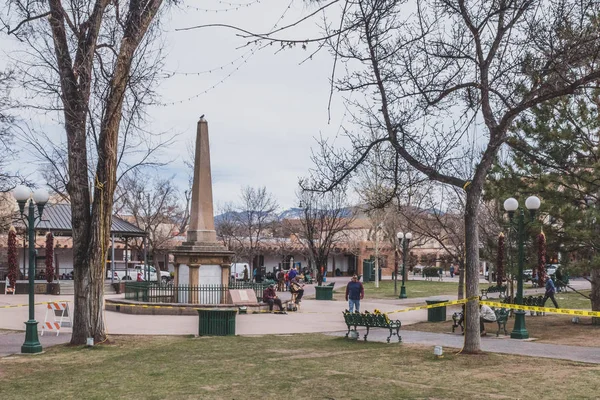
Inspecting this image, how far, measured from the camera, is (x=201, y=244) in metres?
26.1

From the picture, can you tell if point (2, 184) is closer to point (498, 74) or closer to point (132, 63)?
point (132, 63)

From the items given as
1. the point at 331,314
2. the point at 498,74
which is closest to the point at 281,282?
the point at 331,314

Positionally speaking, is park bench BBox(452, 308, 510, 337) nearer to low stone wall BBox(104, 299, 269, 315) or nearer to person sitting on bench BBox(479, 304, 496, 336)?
person sitting on bench BBox(479, 304, 496, 336)

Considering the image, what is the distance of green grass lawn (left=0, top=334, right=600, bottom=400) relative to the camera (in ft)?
33.9

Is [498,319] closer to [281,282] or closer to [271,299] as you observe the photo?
[271,299]

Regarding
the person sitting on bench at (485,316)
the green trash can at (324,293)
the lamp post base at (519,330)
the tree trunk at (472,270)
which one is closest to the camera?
the tree trunk at (472,270)

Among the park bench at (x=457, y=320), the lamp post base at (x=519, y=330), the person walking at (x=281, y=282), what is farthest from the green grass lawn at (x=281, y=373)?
the person walking at (x=281, y=282)

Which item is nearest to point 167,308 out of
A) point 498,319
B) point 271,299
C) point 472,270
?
point 271,299

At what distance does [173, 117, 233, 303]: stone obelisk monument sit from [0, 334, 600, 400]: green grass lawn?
9.89m

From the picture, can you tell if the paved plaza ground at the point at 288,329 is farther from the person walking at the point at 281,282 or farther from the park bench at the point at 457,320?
the person walking at the point at 281,282

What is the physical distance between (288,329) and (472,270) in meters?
7.63

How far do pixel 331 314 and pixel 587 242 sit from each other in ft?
31.6

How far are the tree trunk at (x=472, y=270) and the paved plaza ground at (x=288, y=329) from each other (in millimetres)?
1165

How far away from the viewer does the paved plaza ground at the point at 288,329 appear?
51.3ft
